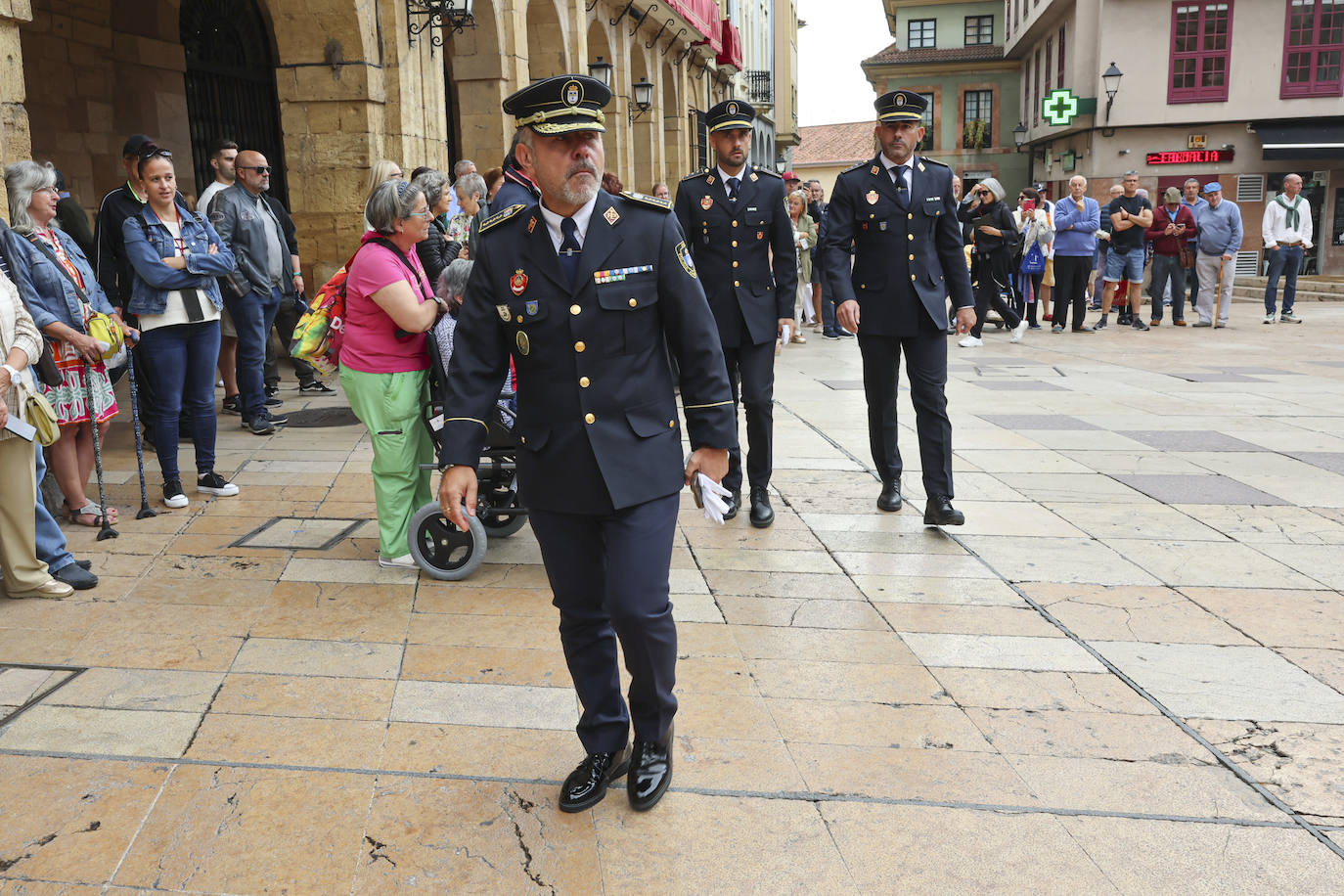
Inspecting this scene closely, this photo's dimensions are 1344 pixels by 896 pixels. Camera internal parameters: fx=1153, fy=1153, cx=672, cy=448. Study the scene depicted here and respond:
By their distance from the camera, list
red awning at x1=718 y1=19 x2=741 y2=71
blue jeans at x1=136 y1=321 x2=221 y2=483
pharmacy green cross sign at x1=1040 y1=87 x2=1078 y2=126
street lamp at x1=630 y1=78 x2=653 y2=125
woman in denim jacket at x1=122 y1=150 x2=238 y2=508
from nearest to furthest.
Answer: woman in denim jacket at x1=122 y1=150 x2=238 y2=508
blue jeans at x1=136 y1=321 x2=221 y2=483
street lamp at x1=630 y1=78 x2=653 y2=125
pharmacy green cross sign at x1=1040 y1=87 x2=1078 y2=126
red awning at x1=718 y1=19 x2=741 y2=71

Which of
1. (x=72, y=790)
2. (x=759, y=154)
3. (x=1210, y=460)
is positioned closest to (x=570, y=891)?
(x=72, y=790)

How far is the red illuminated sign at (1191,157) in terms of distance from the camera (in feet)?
101

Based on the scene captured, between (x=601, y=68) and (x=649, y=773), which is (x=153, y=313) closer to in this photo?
(x=649, y=773)

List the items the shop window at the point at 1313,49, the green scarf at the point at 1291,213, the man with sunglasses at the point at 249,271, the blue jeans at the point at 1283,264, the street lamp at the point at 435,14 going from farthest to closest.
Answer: the shop window at the point at 1313,49
the blue jeans at the point at 1283,264
the green scarf at the point at 1291,213
the street lamp at the point at 435,14
the man with sunglasses at the point at 249,271

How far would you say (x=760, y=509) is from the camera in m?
6.11

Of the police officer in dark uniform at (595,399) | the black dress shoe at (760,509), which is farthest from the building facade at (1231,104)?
the police officer in dark uniform at (595,399)

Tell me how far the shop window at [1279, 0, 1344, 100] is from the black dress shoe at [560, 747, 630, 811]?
3287 cm

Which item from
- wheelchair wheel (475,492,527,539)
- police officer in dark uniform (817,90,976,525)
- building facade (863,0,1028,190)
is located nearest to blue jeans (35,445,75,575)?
wheelchair wheel (475,492,527,539)

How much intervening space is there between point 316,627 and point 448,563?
31.3 inches

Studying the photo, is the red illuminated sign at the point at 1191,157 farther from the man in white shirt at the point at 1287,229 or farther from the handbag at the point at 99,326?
the handbag at the point at 99,326

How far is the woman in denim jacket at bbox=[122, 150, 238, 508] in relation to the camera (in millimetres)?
6227

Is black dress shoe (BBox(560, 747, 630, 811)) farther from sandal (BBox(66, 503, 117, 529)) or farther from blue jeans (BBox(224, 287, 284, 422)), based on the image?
blue jeans (BBox(224, 287, 284, 422))

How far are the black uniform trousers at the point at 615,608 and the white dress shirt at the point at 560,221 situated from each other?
0.74m

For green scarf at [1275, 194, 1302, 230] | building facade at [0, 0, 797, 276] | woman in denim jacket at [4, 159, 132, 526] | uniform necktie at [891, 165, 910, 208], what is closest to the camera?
woman in denim jacket at [4, 159, 132, 526]
